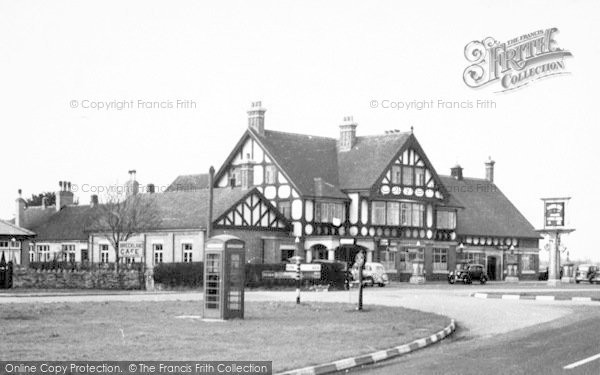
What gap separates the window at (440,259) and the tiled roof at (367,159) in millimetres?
8854

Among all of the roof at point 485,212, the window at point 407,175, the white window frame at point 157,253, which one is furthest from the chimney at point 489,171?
the white window frame at point 157,253

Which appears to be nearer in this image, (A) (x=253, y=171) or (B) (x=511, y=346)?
(B) (x=511, y=346)

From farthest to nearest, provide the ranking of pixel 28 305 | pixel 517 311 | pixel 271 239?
pixel 271 239 → pixel 517 311 → pixel 28 305

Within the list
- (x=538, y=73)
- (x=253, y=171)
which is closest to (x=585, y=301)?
(x=538, y=73)

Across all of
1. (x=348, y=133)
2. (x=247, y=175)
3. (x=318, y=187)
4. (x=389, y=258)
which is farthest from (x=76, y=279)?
(x=348, y=133)

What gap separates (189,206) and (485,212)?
93.5 feet

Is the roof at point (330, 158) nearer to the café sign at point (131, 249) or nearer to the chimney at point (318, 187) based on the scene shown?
the chimney at point (318, 187)

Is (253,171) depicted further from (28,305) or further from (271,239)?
(28,305)

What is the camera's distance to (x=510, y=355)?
670 inches

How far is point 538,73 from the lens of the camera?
30.8m

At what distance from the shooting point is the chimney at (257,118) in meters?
62.6

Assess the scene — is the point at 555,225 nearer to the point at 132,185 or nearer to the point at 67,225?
the point at 132,185

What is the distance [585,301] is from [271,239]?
78.2ft

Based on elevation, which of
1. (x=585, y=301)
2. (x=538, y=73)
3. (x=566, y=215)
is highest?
(x=538, y=73)
